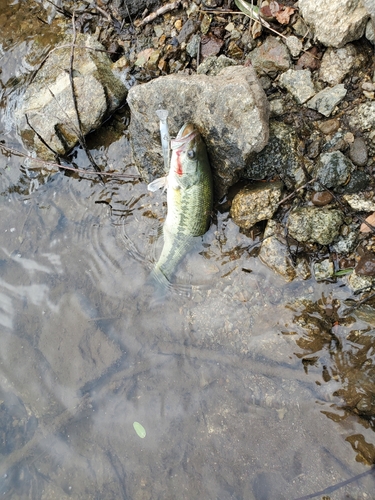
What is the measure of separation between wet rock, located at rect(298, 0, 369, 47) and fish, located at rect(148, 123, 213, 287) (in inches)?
71.4

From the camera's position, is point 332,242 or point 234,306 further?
point 234,306

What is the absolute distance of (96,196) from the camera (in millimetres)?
5359

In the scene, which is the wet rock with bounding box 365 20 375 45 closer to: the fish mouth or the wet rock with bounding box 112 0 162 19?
the fish mouth

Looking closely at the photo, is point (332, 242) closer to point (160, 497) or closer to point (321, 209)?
point (321, 209)

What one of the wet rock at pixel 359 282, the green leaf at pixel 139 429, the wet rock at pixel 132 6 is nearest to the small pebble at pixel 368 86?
the wet rock at pixel 359 282

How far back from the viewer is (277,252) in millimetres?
4516

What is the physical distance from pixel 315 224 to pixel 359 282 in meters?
0.80

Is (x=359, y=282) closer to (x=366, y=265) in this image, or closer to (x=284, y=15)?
(x=366, y=265)

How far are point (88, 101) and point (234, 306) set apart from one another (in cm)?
331

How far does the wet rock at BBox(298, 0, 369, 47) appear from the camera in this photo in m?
4.00

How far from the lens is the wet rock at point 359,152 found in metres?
4.13

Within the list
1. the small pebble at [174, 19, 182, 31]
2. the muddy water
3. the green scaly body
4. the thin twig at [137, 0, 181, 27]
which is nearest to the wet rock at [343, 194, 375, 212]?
the muddy water

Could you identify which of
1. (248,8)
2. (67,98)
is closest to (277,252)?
(248,8)

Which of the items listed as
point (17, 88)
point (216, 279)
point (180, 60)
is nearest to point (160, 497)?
point (216, 279)
